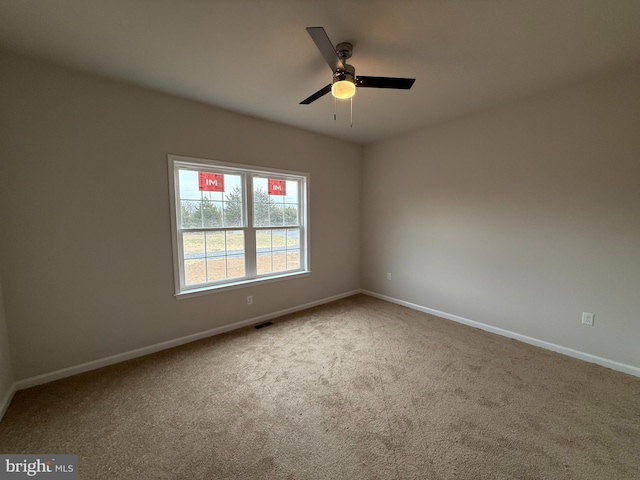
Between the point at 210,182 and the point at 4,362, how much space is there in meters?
2.23

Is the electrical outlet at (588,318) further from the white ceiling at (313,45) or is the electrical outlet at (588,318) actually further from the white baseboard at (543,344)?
the white ceiling at (313,45)

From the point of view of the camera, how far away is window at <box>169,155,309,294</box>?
111 inches

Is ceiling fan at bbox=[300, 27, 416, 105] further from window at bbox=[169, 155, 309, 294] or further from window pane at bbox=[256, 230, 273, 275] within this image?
window pane at bbox=[256, 230, 273, 275]

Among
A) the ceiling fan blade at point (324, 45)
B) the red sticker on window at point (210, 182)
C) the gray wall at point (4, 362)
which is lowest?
the gray wall at point (4, 362)

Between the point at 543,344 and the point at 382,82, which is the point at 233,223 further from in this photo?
the point at 543,344

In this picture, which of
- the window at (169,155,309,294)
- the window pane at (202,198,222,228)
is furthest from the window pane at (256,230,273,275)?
the window pane at (202,198,222,228)

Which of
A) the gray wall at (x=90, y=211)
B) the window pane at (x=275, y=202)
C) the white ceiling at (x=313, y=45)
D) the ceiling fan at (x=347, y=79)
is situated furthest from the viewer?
the window pane at (x=275, y=202)

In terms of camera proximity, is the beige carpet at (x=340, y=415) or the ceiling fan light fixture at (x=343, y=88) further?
the ceiling fan light fixture at (x=343, y=88)

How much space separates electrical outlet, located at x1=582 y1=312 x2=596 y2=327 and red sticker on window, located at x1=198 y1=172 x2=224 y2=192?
407 centimetres

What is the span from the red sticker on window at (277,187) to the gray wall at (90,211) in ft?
1.71

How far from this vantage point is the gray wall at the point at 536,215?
2256 mm

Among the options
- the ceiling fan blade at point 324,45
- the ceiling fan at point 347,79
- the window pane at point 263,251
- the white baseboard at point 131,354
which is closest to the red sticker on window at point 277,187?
the window pane at point 263,251

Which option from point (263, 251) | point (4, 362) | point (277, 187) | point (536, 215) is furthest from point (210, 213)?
Result: point (536, 215)

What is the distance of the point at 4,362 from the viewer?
6.27 ft
